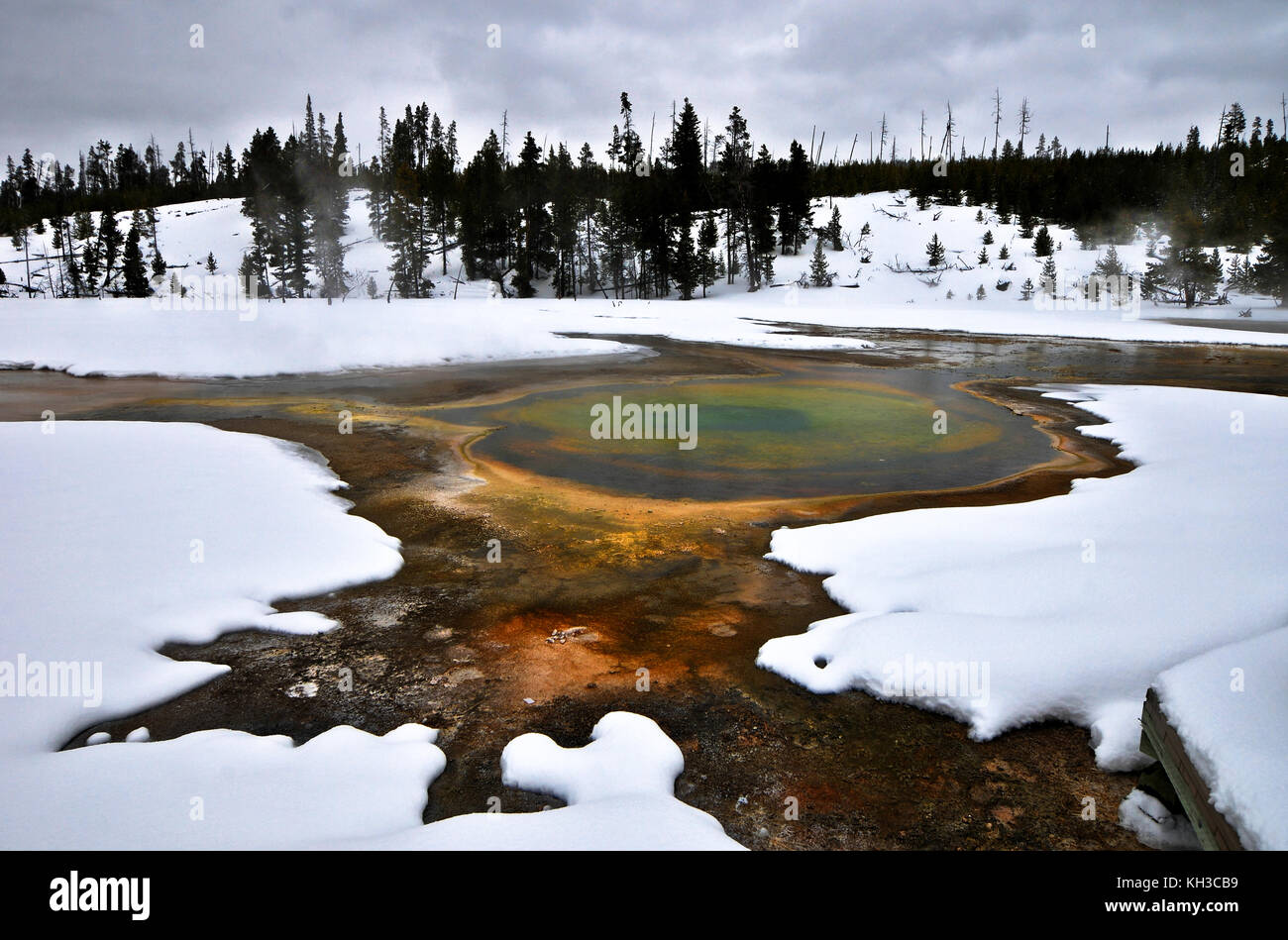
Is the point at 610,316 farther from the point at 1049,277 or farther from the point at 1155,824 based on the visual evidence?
the point at 1155,824

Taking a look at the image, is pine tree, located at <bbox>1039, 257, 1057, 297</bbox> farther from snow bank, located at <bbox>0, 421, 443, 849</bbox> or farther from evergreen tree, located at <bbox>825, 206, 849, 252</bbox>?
snow bank, located at <bbox>0, 421, 443, 849</bbox>

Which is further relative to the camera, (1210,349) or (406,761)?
(1210,349)

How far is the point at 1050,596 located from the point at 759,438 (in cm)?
668

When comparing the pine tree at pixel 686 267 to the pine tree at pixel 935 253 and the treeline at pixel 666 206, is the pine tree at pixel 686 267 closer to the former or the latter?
the treeline at pixel 666 206

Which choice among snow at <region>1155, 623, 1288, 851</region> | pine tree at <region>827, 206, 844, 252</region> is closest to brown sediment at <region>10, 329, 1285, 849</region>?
snow at <region>1155, 623, 1288, 851</region>

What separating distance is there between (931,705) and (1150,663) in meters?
1.21

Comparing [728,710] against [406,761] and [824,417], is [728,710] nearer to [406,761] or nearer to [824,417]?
[406,761]

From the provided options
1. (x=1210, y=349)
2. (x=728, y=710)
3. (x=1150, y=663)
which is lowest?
(x=728, y=710)

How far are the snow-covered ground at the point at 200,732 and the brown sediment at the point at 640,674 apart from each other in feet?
0.61

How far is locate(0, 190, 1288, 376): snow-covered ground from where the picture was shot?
66.6 feet

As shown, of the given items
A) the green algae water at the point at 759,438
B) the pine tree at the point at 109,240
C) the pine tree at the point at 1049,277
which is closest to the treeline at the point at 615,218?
the pine tree at the point at 1049,277

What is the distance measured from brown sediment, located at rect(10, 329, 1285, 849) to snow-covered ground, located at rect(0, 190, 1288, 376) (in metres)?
13.4

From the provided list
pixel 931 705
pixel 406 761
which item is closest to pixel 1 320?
pixel 406 761

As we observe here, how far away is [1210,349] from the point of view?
22.4 metres
